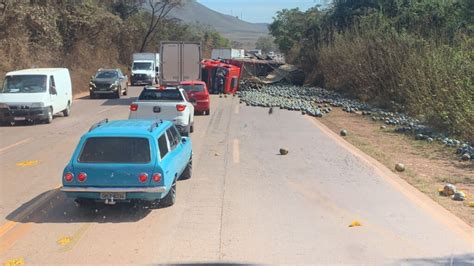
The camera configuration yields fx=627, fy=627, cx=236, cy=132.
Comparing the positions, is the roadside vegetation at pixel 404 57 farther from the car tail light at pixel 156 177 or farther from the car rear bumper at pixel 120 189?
the car rear bumper at pixel 120 189

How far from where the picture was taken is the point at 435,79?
70.4 ft

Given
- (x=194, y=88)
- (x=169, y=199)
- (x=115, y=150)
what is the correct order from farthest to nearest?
(x=194, y=88) < (x=169, y=199) < (x=115, y=150)

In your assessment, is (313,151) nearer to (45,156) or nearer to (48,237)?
(45,156)

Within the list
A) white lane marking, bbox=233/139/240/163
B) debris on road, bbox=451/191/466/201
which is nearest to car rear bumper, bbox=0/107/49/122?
white lane marking, bbox=233/139/240/163

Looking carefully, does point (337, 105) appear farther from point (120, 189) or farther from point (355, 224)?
point (120, 189)

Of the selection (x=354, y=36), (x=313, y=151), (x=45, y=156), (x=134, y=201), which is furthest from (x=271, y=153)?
(x=354, y=36)

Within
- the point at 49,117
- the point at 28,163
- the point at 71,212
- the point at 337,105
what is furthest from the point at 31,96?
the point at 337,105

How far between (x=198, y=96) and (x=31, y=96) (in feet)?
22.9

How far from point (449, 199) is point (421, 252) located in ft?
11.4

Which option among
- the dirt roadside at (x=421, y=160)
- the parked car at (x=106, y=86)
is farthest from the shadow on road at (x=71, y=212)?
the parked car at (x=106, y=86)

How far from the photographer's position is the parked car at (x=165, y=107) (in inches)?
695

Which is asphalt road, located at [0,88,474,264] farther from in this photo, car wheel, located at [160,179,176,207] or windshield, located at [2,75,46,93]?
windshield, located at [2,75,46,93]

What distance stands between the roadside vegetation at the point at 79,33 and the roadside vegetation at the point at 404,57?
18.5m

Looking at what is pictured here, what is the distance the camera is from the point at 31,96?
22047 millimetres
